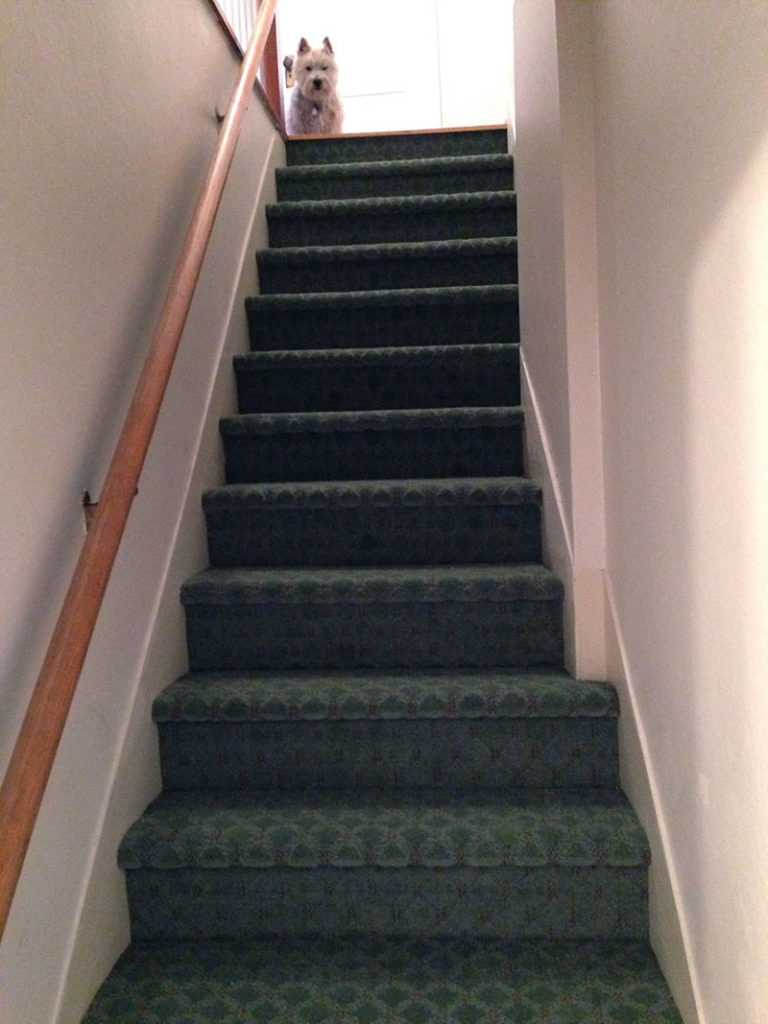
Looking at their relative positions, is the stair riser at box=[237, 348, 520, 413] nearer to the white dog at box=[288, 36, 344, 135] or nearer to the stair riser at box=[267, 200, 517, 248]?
the stair riser at box=[267, 200, 517, 248]

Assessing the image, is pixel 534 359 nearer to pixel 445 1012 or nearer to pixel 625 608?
pixel 625 608

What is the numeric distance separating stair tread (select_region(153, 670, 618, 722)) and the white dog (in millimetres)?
3181

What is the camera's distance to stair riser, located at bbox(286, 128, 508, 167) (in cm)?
345

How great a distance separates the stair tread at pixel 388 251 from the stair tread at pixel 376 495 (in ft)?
3.38

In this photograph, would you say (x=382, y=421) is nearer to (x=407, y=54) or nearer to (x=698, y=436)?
(x=698, y=436)

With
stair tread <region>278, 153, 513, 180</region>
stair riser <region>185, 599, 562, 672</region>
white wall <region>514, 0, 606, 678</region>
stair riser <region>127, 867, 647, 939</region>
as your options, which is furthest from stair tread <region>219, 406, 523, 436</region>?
stair tread <region>278, 153, 513, 180</region>

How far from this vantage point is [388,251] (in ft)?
9.14

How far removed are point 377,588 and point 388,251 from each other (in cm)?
142

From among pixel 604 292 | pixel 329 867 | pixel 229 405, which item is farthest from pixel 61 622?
pixel 229 405

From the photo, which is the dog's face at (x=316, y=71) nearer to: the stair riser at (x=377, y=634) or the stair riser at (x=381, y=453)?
the stair riser at (x=381, y=453)

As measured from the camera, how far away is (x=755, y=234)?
87 cm

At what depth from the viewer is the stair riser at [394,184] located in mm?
3182

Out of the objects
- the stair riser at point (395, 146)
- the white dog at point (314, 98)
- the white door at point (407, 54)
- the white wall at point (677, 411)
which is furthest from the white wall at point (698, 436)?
the white door at point (407, 54)

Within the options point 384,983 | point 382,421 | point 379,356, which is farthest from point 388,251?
point 384,983
